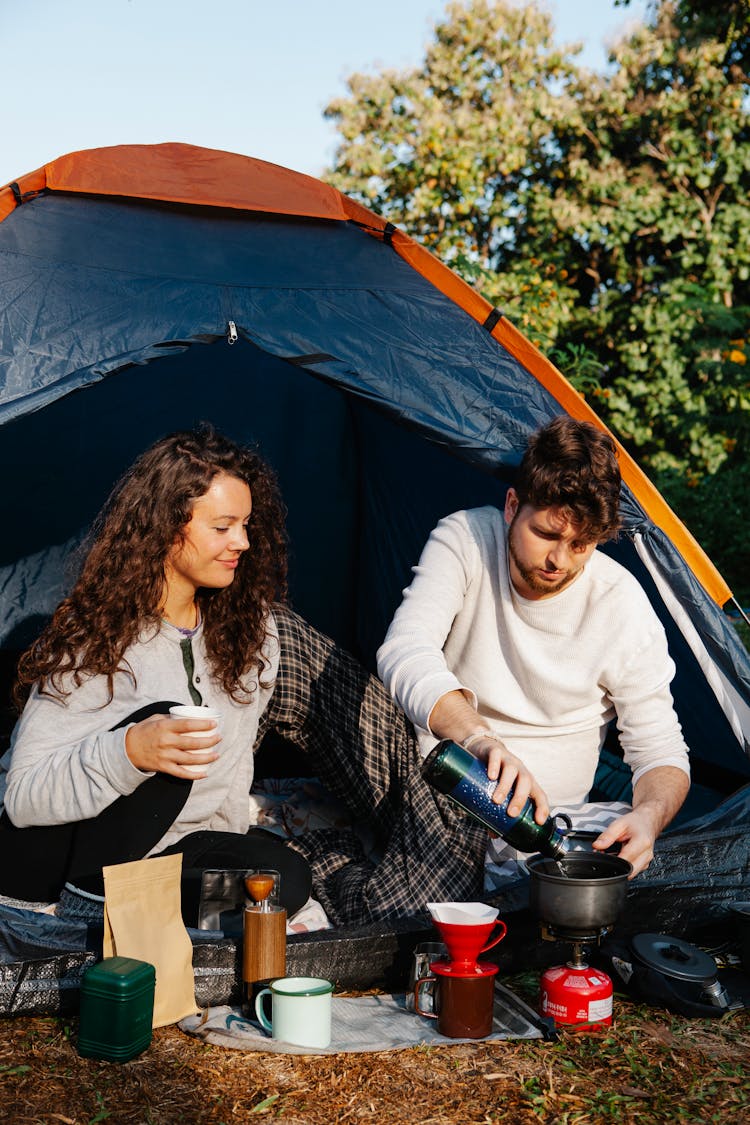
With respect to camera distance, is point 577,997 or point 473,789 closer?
point 473,789

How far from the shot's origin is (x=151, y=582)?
7.50 ft

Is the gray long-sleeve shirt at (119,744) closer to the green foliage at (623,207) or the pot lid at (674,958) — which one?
the pot lid at (674,958)

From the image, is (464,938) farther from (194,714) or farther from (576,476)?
(576,476)

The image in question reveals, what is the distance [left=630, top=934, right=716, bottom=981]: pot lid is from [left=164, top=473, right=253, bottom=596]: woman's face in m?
1.11

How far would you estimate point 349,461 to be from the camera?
3936mm

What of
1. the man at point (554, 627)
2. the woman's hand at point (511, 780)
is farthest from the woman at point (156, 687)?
the woman's hand at point (511, 780)

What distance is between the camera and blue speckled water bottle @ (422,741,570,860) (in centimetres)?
183

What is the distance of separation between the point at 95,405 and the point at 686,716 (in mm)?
2109

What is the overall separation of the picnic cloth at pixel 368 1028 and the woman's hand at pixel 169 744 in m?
0.43

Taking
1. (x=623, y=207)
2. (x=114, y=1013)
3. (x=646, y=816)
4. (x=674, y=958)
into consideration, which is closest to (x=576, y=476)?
(x=646, y=816)

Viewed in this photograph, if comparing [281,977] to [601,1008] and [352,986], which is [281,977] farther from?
[601,1008]

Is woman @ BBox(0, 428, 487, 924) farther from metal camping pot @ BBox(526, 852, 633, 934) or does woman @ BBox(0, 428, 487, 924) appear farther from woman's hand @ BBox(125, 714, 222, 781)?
metal camping pot @ BBox(526, 852, 633, 934)

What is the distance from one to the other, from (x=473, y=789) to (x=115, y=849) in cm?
76

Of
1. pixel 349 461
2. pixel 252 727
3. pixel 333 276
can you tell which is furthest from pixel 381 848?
pixel 349 461
